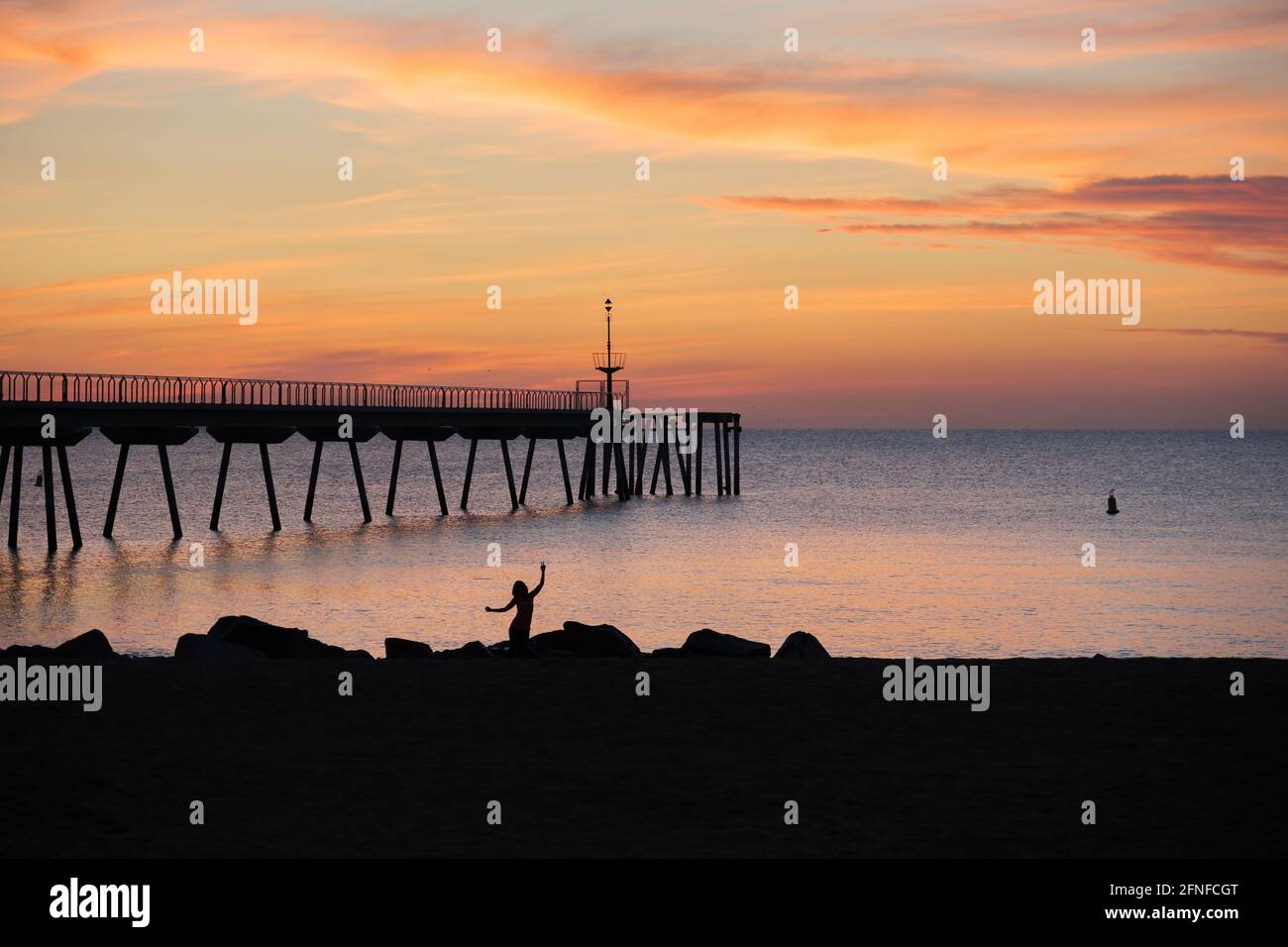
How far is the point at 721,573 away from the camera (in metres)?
42.8

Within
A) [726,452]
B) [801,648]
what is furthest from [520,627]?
[726,452]

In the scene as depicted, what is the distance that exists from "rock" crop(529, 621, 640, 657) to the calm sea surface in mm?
9022

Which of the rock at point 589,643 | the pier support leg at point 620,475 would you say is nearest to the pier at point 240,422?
the pier support leg at point 620,475

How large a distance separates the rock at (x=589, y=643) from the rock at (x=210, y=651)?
3977mm

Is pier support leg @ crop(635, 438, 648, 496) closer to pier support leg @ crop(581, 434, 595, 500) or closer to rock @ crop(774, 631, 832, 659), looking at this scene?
pier support leg @ crop(581, 434, 595, 500)

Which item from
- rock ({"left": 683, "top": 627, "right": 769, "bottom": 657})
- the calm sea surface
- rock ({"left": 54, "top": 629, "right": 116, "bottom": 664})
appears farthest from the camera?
the calm sea surface

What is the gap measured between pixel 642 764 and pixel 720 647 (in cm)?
799

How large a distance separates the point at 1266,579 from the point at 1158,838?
3665 centimetres

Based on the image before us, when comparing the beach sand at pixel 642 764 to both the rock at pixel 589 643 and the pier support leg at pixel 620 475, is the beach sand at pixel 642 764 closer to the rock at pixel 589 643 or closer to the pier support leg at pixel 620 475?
the rock at pixel 589 643

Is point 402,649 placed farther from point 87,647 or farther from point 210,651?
point 87,647

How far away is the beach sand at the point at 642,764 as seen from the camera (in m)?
8.73

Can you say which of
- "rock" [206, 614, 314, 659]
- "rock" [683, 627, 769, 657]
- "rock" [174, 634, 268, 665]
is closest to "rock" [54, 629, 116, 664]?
"rock" [206, 614, 314, 659]

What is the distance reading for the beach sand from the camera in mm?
8734

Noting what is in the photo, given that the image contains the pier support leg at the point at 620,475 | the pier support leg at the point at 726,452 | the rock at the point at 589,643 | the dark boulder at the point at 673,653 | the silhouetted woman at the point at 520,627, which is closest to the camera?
the silhouetted woman at the point at 520,627
